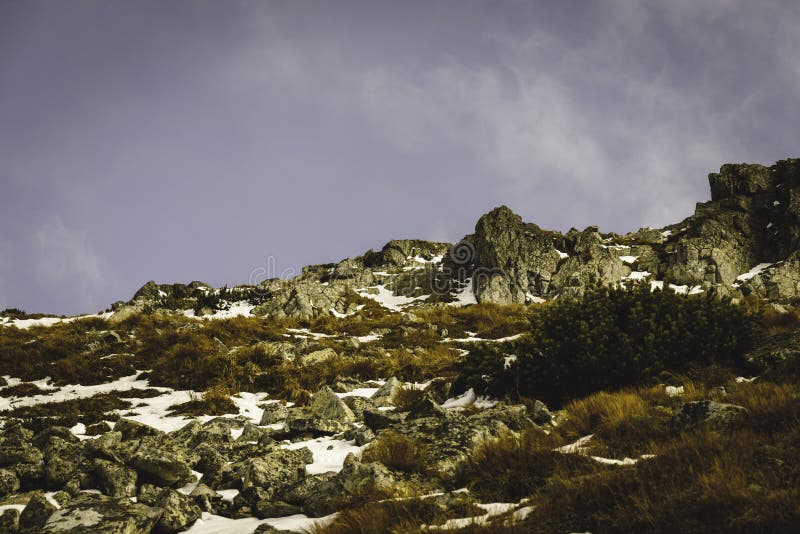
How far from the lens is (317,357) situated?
14578 millimetres

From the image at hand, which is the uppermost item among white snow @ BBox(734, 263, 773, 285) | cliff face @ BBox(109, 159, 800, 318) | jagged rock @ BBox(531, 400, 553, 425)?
cliff face @ BBox(109, 159, 800, 318)

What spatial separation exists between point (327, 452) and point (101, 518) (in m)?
3.29

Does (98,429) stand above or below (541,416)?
above

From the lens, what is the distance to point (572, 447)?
4582 millimetres

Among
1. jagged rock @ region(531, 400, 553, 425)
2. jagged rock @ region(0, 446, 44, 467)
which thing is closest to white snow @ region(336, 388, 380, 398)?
jagged rock @ region(531, 400, 553, 425)

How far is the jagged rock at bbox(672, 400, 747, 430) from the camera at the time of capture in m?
4.20

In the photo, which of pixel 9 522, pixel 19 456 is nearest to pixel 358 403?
pixel 19 456

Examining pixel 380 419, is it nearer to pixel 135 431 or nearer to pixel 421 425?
pixel 421 425

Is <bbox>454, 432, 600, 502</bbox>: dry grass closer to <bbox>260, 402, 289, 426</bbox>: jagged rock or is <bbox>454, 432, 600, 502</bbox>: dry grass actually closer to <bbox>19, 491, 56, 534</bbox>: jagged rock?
<bbox>19, 491, 56, 534</bbox>: jagged rock

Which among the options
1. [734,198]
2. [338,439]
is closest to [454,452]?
[338,439]

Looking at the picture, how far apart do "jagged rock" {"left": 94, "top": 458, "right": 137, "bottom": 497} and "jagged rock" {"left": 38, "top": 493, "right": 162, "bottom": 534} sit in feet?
2.76

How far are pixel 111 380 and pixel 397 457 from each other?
38.3 ft

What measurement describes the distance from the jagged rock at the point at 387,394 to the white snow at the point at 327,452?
8.59ft

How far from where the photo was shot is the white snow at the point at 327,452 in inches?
231
